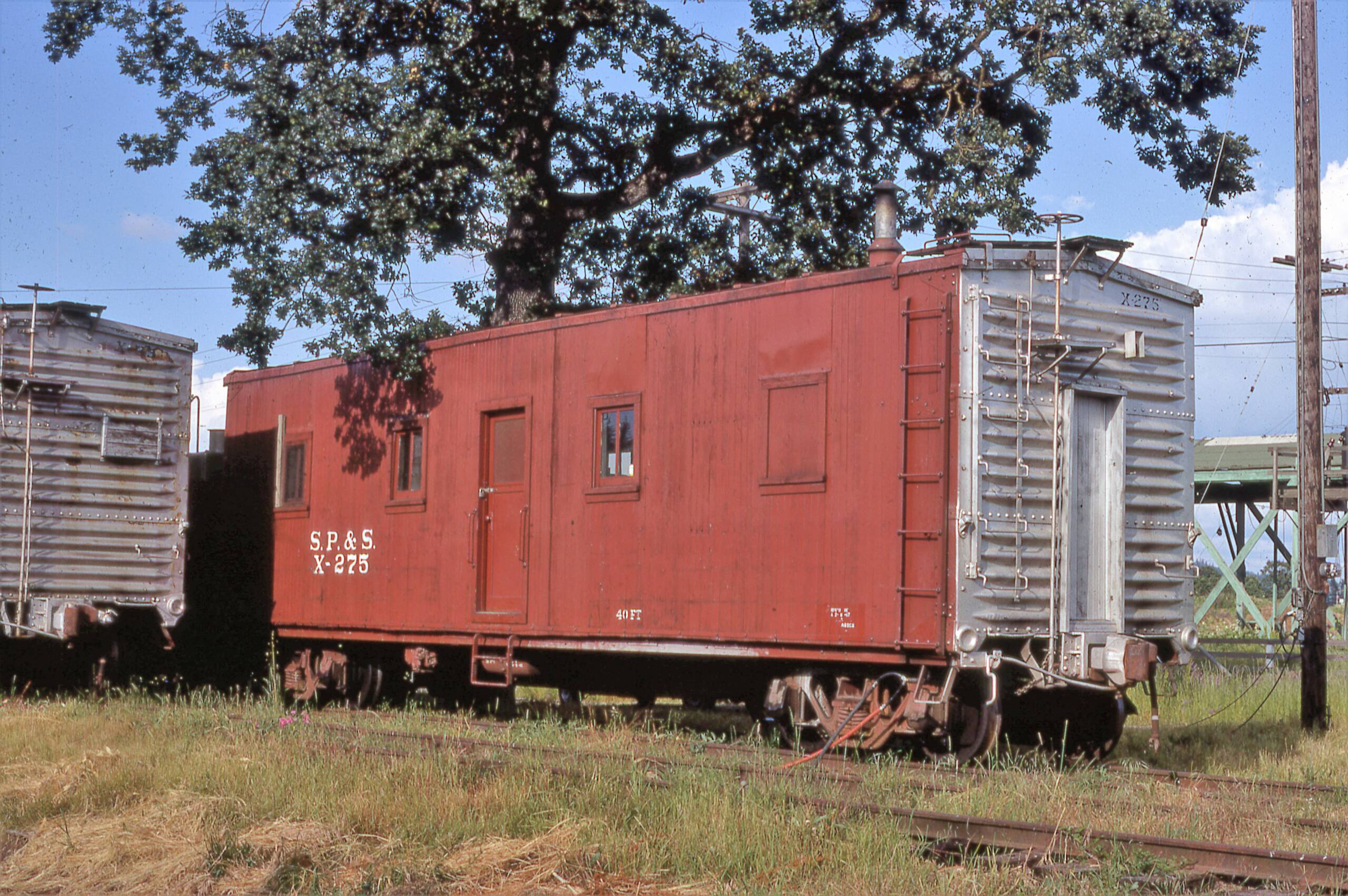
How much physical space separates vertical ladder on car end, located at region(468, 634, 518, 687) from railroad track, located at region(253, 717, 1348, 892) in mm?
3123

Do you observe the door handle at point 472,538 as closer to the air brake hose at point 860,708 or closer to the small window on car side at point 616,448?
the small window on car side at point 616,448

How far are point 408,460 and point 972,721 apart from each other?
664cm

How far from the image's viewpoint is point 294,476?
16.4m

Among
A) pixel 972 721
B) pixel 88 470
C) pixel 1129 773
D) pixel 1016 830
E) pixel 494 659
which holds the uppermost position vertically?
pixel 88 470

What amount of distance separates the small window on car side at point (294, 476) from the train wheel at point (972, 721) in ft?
26.7

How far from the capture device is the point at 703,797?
7.63m

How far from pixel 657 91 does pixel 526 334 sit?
688cm

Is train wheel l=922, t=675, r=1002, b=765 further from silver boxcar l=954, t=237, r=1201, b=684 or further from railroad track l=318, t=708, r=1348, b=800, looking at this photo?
silver boxcar l=954, t=237, r=1201, b=684

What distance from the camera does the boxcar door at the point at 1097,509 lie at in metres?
10.7

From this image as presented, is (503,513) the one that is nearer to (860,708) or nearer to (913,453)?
(860,708)

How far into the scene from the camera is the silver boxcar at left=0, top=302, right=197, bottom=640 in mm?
14297

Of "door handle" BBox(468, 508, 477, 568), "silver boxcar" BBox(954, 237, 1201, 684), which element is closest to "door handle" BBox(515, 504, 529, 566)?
"door handle" BBox(468, 508, 477, 568)

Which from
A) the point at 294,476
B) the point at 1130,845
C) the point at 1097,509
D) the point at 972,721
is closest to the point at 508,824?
the point at 1130,845

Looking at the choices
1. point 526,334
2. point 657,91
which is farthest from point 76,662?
point 657,91
